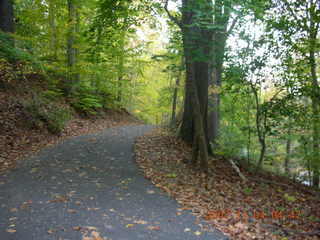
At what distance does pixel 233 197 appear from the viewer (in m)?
6.95

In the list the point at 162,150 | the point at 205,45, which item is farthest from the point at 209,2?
the point at 162,150

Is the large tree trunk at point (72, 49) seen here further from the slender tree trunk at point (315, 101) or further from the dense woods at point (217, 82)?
the slender tree trunk at point (315, 101)

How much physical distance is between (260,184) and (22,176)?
6904 mm

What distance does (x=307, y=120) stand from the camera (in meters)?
8.18

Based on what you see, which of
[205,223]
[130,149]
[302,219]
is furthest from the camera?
[130,149]

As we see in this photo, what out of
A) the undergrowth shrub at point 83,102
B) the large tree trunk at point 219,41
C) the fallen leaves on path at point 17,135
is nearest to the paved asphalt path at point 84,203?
the fallen leaves on path at point 17,135

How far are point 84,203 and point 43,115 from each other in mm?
6629

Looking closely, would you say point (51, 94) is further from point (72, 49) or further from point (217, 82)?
point (217, 82)

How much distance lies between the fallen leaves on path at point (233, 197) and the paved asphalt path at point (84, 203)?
1.36 ft

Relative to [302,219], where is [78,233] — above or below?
above

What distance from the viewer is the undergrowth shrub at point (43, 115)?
33.9 ft

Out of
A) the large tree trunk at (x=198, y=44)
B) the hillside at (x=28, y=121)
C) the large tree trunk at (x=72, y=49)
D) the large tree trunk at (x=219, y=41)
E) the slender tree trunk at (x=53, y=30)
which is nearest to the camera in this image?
the large tree trunk at (x=219, y=41)

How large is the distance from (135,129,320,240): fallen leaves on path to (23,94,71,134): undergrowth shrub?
3.57 meters

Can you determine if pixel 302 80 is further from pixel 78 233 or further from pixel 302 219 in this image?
pixel 78 233
